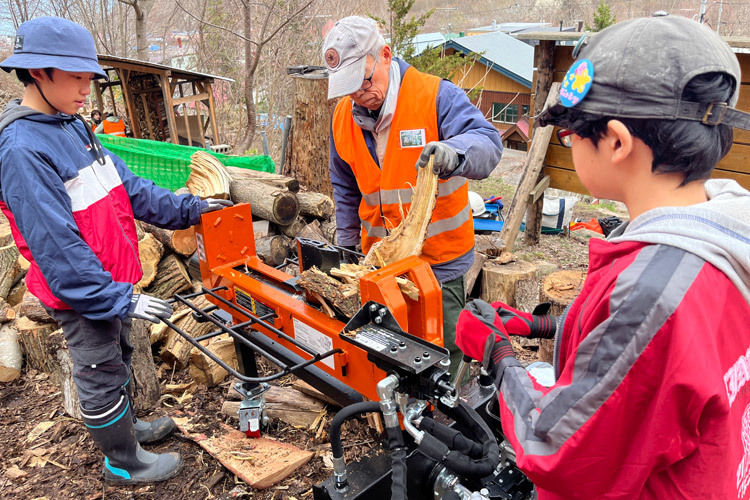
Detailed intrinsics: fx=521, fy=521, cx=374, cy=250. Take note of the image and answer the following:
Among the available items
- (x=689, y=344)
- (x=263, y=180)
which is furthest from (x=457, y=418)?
(x=263, y=180)

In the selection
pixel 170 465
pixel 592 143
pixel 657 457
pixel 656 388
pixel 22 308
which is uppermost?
pixel 592 143

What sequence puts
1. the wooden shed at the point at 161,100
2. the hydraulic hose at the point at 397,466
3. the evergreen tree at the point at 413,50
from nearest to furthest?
the hydraulic hose at the point at 397,466 < the evergreen tree at the point at 413,50 < the wooden shed at the point at 161,100

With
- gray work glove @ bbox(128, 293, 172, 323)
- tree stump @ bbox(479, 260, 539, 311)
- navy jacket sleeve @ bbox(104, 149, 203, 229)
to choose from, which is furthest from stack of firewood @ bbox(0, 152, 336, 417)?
tree stump @ bbox(479, 260, 539, 311)

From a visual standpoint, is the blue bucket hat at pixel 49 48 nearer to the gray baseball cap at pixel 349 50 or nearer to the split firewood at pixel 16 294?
the gray baseball cap at pixel 349 50

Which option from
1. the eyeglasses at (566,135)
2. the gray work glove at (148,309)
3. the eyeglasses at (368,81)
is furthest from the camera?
the eyeglasses at (368,81)

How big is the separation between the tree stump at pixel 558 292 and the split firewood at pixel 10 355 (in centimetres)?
395

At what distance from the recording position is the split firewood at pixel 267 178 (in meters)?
5.24

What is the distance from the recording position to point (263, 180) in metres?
5.28

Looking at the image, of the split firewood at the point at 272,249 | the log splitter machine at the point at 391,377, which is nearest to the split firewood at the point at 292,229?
the split firewood at the point at 272,249

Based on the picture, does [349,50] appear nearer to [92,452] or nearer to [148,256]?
[92,452]

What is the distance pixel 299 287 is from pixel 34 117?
145 centimetres

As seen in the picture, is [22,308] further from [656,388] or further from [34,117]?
[656,388]

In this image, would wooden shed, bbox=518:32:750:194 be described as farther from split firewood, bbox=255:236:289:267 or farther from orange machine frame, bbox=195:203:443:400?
orange machine frame, bbox=195:203:443:400

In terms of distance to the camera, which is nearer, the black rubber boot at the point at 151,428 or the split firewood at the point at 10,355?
the black rubber boot at the point at 151,428
